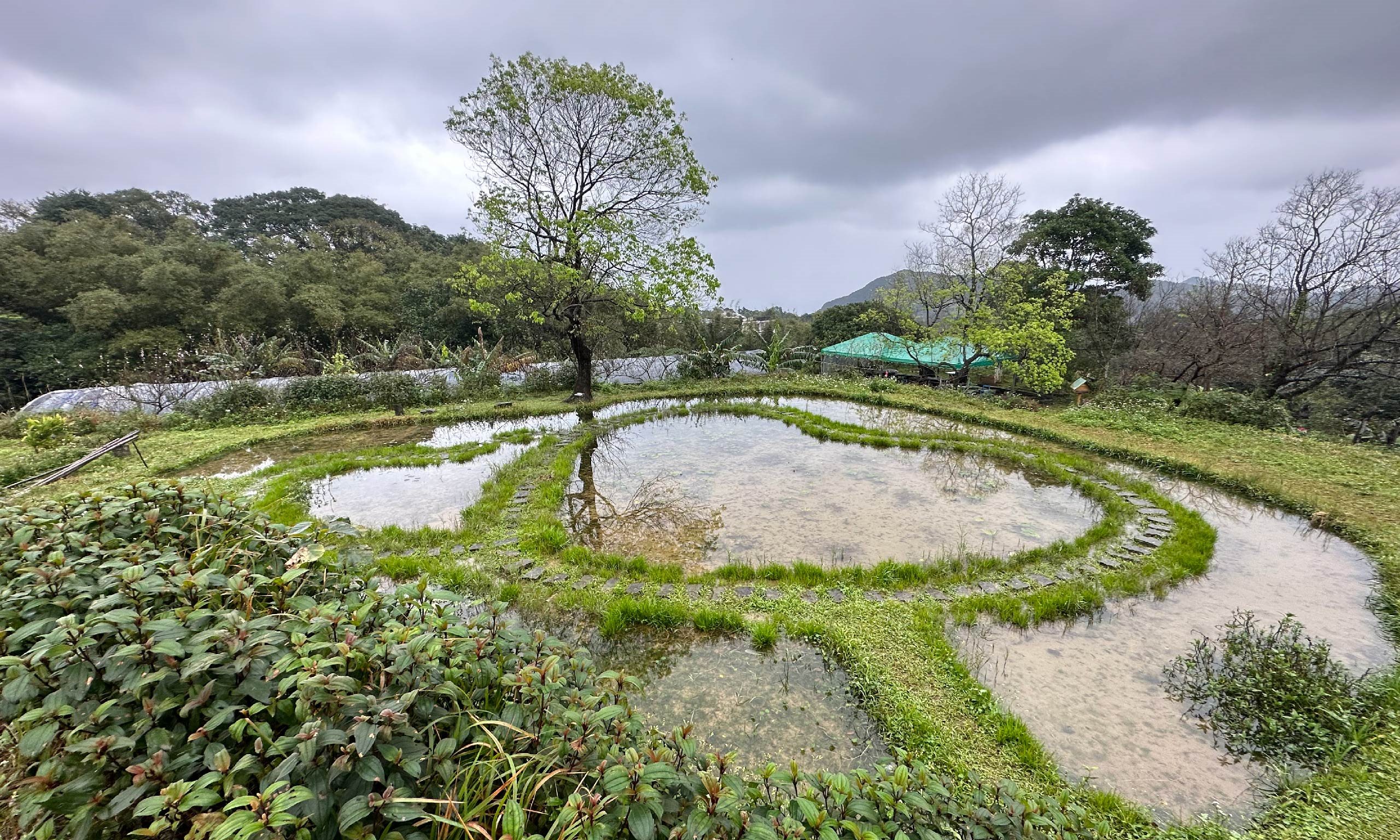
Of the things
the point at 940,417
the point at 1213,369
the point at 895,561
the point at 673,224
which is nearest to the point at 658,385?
the point at 673,224

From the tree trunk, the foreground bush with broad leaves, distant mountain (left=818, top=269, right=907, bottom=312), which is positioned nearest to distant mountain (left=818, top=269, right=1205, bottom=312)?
distant mountain (left=818, top=269, right=907, bottom=312)

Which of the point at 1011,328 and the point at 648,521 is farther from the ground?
the point at 1011,328

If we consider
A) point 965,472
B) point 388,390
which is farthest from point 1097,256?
point 388,390

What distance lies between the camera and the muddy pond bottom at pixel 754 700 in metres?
2.82

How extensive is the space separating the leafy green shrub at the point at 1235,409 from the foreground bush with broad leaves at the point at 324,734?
12.4 meters

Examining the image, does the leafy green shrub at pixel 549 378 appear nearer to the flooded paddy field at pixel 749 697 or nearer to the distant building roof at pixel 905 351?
the distant building roof at pixel 905 351

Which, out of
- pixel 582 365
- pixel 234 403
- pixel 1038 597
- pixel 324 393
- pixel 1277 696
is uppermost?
pixel 582 365

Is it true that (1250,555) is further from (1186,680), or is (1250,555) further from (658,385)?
(658,385)

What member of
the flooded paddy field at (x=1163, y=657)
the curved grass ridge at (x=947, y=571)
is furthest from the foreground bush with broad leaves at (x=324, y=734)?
the curved grass ridge at (x=947, y=571)

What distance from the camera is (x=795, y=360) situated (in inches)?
664

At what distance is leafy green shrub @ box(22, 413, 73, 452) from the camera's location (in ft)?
24.0

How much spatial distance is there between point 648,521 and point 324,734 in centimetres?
463

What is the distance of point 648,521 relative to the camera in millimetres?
5805

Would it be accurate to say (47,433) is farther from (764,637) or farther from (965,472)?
(965,472)
